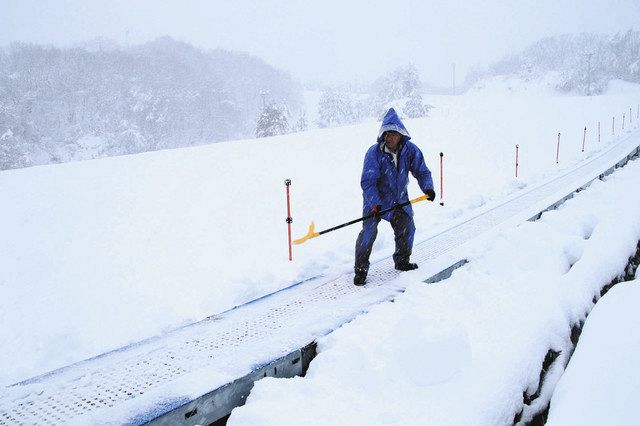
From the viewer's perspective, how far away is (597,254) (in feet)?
14.8

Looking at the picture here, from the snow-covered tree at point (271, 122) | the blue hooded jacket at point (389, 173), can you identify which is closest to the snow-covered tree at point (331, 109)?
the snow-covered tree at point (271, 122)

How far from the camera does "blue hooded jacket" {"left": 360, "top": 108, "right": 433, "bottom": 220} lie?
482 cm

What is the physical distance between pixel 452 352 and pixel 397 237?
2.32 meters

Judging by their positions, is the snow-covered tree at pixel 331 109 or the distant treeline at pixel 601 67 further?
the distant treeline at pixel 601 67

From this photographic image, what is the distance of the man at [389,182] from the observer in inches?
189

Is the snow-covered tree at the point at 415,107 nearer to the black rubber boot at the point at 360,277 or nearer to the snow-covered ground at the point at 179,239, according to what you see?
the snow-covered ground at the point at 179,239

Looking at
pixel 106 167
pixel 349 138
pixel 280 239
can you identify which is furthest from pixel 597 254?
pixel 349 138

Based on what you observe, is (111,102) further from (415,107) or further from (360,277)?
(360,277)

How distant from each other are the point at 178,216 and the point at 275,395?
7.94m

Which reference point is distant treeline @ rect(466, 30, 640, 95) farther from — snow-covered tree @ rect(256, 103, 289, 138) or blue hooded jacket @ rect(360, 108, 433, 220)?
blue hooded jacket @ rect(360, 108, 433, 220)

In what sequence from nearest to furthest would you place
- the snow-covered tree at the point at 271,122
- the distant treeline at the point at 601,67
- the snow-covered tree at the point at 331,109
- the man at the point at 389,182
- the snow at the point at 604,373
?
the snow at the point at 604,373
the man at the point at 389,182
the snow-covered tree at the point at 271,122
the snow-covered tree at the point at 331,109
the distant treeline at the point at 601,67

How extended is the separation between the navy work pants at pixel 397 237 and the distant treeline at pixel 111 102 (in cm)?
5017

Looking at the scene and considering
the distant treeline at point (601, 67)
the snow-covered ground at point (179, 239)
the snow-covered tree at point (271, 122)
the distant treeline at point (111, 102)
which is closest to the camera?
the snow-covered ground at point (179, 239)

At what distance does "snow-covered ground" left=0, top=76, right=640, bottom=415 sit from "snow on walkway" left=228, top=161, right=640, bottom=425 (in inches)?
Answer: 1.9
